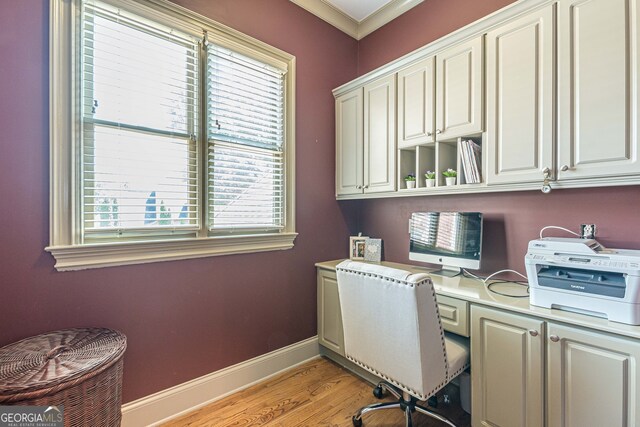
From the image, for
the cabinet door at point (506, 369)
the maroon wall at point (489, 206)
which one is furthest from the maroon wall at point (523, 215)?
the cabinet door at point (506, 369)

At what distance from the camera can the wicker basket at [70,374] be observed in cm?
109

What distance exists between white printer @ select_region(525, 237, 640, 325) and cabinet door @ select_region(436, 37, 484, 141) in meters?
0.81

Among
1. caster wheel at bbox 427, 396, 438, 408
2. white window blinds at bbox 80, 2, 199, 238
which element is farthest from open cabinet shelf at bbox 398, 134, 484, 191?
white window blinds at bbox 80, 2, 199, 238

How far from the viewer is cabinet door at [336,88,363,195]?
2578mm

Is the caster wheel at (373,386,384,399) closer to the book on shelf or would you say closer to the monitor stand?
the monitor stand

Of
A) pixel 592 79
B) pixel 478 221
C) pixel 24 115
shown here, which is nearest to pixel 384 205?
pixel 478 221

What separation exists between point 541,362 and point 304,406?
141 centimetres

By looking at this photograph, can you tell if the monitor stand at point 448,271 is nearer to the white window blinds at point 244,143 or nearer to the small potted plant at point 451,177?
the small potted plant at point 451,177

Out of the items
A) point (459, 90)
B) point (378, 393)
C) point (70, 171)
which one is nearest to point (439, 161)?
point (459, 90)

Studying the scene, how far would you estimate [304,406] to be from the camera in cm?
199

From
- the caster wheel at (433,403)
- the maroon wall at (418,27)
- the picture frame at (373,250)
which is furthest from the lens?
the picture frame at (373,250)

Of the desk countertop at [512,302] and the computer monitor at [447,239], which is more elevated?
the computer monitor at [447,239]

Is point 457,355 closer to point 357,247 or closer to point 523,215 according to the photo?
point 523,215

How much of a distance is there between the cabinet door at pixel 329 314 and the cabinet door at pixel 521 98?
141 centimetres
